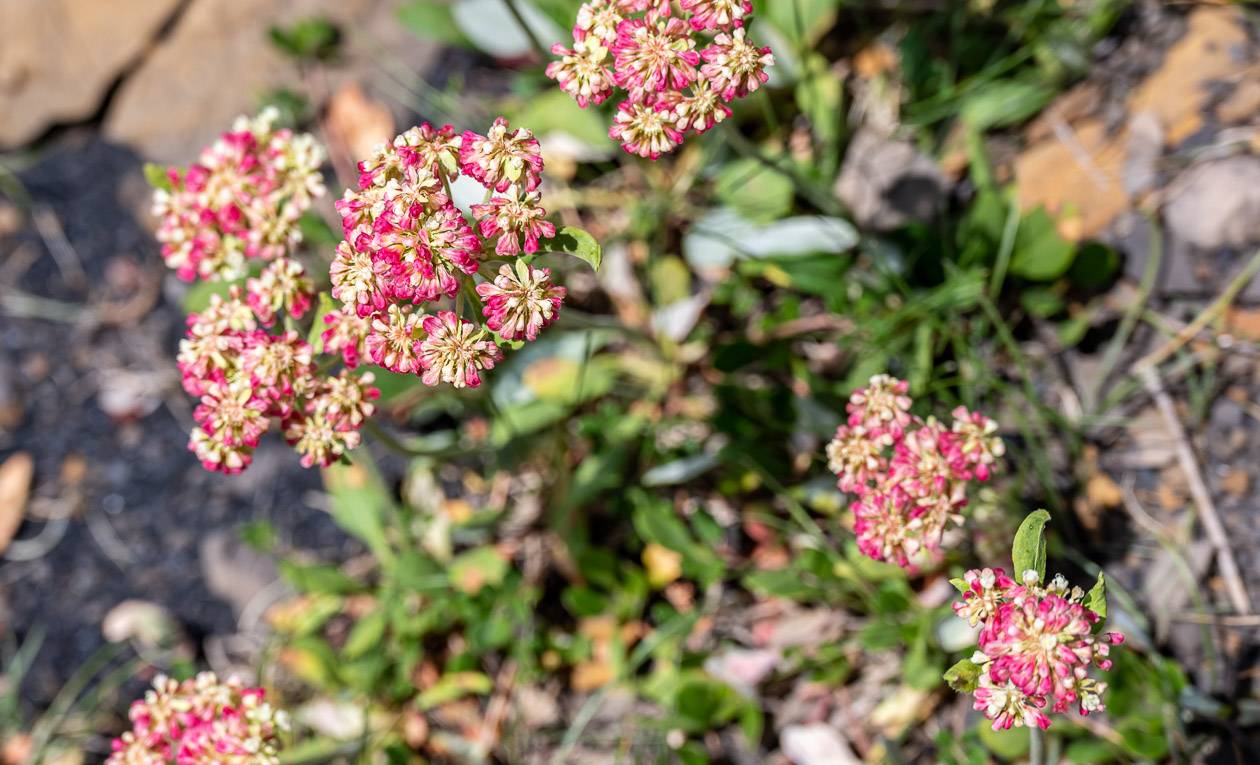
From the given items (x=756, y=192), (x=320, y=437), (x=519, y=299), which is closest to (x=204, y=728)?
(x=320, y=437)

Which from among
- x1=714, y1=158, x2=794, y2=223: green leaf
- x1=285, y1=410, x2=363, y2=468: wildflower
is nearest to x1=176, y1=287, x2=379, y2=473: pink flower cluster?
x1=285, y1=410, x2=363, y2=468: wildflower

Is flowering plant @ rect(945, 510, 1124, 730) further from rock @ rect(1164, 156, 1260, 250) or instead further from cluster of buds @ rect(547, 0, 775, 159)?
rock @ rect(1164, 156, 1260, 250)

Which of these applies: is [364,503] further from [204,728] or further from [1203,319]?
[1203,319]

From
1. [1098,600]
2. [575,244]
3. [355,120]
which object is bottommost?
[355,120]

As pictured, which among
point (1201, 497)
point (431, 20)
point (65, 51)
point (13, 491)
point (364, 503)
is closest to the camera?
point (1201, 497)

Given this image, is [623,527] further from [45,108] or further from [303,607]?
[45,108]
